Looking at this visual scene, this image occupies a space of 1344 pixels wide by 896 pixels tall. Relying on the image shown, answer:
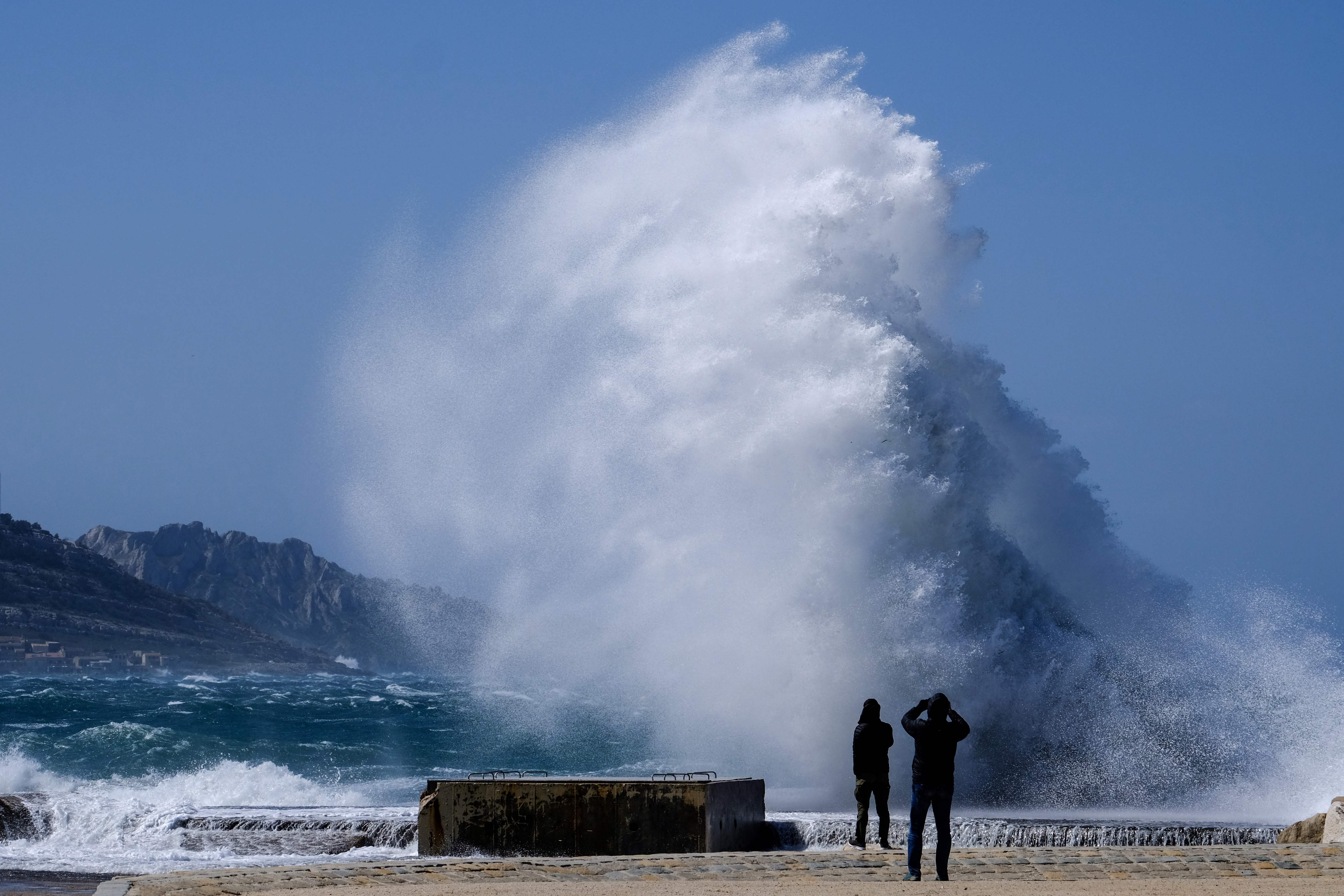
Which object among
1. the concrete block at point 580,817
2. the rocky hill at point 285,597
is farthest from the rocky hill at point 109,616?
the concrete block at point 580,817

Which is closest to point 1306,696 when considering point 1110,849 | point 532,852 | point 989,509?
point 989,509

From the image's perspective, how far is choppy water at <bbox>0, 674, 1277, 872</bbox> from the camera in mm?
16172

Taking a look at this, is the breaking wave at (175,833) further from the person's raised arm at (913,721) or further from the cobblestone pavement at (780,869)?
the person's raised arm at (913,721)

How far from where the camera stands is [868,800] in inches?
496

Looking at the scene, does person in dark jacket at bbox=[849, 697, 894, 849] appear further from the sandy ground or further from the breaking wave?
the breaking wave

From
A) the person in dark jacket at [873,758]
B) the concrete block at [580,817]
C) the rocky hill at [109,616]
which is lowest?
the concrete block at [580,817]

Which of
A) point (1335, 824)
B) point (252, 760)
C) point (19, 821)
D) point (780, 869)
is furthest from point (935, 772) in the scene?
point (252, 760)

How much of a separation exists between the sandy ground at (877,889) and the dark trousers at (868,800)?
1734 mm

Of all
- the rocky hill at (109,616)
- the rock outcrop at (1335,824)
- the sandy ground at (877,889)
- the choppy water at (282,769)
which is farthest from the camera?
the rocky hill at (109,616)

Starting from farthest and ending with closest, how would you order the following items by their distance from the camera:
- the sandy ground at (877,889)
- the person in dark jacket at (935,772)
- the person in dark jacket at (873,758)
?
the person in dark jacket at (873,758)
the person in dark jacket at (935,772)
the sandy ground at (877,889)

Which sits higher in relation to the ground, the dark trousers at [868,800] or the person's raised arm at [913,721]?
the person's raised arm at [913,721]

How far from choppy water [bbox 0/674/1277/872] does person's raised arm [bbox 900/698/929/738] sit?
5.03 m

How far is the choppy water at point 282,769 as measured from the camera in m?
16.2

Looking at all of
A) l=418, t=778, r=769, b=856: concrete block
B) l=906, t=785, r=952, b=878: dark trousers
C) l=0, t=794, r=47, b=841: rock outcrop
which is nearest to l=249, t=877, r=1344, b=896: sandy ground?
l=906, t=785, r=952, b=878: dark trousers
